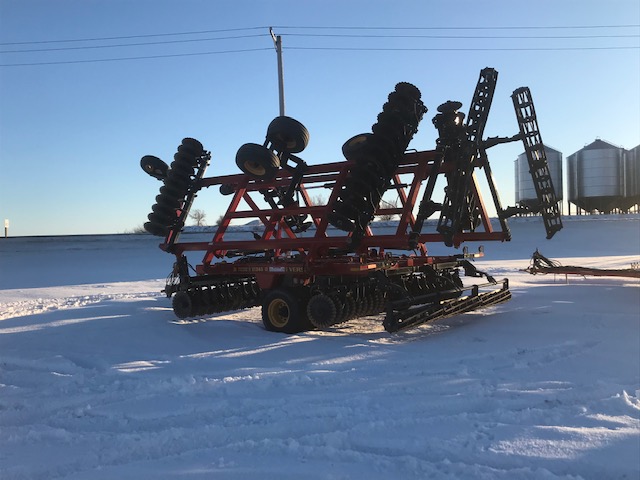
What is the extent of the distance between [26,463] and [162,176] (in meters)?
7.00

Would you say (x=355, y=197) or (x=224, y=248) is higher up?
(x=355, y=197)

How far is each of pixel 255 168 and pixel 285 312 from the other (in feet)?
7.06

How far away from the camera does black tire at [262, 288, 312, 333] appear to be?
22.1 ft

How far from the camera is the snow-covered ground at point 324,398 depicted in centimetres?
287

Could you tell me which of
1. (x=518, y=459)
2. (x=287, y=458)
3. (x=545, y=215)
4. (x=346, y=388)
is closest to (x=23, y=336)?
(x=346, y=388)

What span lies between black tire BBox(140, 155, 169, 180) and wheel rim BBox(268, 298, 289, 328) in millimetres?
3879

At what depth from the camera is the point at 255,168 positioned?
738cm

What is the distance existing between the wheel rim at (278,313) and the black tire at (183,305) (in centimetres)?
147

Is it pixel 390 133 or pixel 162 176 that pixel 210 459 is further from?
pixel 162 176

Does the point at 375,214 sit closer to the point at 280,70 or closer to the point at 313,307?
the point at 313,307

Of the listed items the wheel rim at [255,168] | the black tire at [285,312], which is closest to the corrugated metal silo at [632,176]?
the wheel rim at [255,168]

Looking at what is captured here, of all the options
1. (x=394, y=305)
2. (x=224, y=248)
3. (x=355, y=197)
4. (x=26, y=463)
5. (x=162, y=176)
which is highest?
(x=162, y=176)

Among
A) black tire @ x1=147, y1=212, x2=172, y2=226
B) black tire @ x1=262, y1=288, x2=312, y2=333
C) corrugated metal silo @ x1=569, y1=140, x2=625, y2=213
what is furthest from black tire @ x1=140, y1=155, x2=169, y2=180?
corrugated metal silo @ x1=569, y1=140, x2=625, y2=213

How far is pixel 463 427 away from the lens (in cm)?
330
